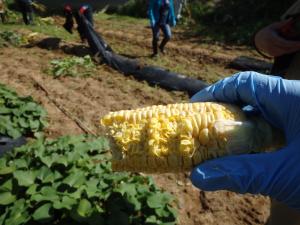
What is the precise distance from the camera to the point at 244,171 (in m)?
2.04

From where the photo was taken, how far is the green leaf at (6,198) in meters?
3.49

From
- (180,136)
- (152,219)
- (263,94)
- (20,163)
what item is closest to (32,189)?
(20,163)

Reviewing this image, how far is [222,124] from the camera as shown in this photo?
2080 mm

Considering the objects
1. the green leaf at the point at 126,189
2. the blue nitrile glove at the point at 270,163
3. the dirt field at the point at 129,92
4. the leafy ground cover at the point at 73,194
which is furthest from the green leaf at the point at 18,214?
the blue nitrile glove at the point at 270,163

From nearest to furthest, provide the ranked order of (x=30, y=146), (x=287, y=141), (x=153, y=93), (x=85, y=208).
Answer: (x=287, y=141), (x=85, y=208), (x=30, y=146), (x=153, y=93)

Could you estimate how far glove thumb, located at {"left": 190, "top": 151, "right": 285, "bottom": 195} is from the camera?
2025mm

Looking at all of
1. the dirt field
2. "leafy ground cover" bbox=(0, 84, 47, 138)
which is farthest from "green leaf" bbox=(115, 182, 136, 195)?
"leafy ground cover" bbox=(0, 84, 47, 138)

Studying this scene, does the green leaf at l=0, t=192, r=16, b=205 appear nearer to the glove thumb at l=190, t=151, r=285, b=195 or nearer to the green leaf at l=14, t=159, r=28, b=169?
the green leaf at l=14, t=159, r=28, b=169

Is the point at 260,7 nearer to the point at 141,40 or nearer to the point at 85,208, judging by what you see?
the point at 141,40

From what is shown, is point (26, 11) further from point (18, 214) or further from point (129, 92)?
point (18, 214)

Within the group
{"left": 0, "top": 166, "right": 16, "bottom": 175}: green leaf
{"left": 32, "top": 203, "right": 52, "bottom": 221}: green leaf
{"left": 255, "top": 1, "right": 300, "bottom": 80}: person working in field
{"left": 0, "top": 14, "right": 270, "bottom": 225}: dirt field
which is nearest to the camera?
{"left": 255, "top": 1, "right": 300, "bottom": 80}: person working in field

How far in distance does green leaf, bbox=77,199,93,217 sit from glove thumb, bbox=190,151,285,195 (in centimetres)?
143

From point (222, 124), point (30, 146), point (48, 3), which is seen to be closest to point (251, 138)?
point (222, 124)

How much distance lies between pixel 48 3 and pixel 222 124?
18.4 metres
